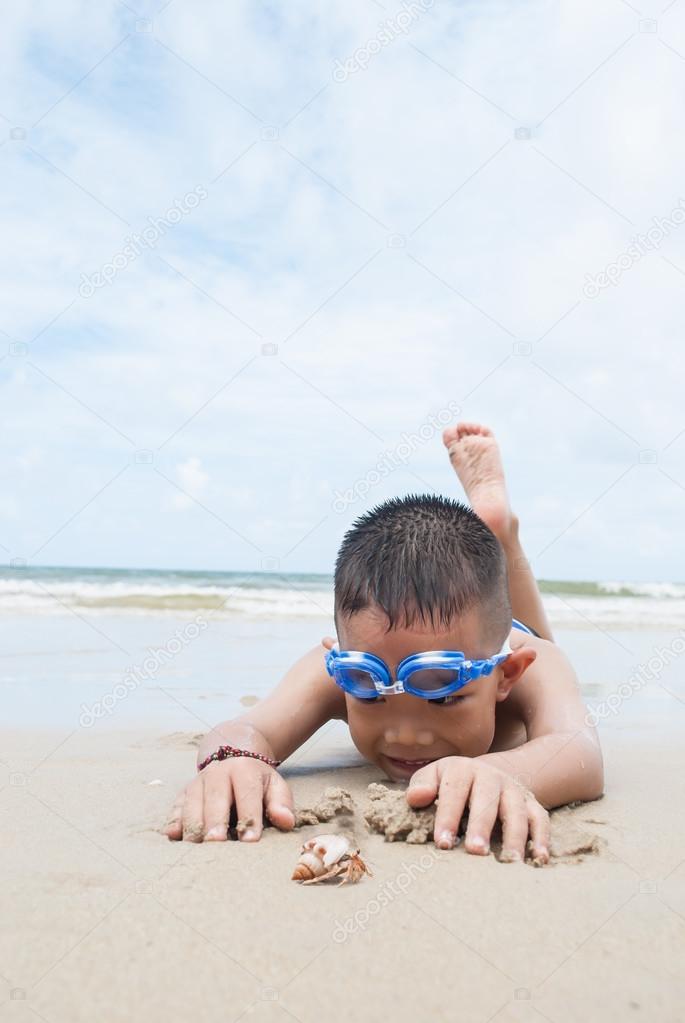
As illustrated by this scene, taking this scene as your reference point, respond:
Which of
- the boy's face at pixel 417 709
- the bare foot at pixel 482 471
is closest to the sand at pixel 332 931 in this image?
the boy's face at pixel 417 709

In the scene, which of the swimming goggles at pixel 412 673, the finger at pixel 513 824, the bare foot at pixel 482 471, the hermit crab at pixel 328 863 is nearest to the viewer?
the hermit crab at pixel 328 863

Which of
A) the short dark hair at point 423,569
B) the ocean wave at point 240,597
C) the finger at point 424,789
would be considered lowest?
the ocean wave at point 240,597

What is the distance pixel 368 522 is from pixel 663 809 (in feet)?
4.63

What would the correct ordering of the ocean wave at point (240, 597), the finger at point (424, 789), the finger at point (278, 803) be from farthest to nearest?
the ocean wave at point (240, 597)
the finger at point (278, 803)
the finger at point (424, 789)

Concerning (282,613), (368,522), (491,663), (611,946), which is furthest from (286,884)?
(282,613)

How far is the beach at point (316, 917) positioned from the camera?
1.52 metres

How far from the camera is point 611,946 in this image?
172 cm

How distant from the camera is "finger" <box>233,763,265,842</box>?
249 centimetres

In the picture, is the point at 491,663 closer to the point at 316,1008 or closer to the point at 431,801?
the point at 431,801

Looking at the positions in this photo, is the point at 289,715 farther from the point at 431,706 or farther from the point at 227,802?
the point at 227,802

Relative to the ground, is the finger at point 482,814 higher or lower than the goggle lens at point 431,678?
lower

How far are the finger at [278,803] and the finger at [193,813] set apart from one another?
0.20m

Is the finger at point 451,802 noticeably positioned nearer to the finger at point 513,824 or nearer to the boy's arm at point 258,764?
the finger at point 513,824

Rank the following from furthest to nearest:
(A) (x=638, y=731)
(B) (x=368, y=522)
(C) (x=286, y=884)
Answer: (A) (x=638, y=731) < (B) (x=368, y=522) < (C) (x=286, y=884)
